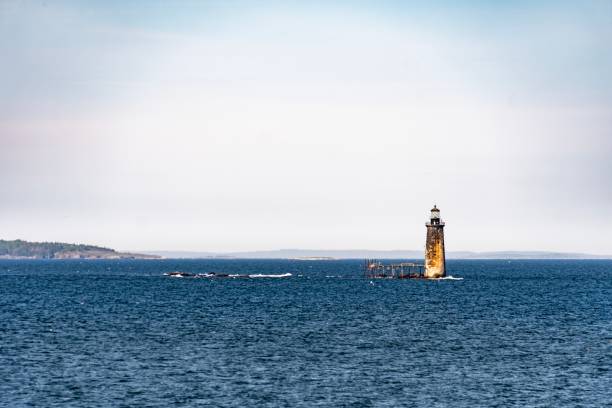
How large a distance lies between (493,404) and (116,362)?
85.1ft

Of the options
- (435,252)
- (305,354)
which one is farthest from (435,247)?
(305,354)

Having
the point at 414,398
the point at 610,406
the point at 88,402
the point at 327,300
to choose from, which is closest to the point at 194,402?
the point at 88,402

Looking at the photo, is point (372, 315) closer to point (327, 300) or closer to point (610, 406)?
point (327, 300)

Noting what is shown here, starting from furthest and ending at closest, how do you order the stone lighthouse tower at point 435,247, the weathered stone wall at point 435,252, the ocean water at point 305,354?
the weathered stone wall at point 435,252, the stone lighthouse tower at point 435,247, the ocean water at point 305,354

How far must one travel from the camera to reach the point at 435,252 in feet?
510

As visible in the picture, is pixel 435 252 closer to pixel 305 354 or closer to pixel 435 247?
pixel 435 247

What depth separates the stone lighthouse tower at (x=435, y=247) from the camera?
147000 millimetres

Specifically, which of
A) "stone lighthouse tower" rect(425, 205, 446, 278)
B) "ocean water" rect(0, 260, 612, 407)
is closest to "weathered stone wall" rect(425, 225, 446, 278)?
"stone lighthouse tower" rect(425, 205, 446, 278)

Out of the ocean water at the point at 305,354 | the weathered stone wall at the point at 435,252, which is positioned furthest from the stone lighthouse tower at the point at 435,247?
the ocean water at the point at 305,354

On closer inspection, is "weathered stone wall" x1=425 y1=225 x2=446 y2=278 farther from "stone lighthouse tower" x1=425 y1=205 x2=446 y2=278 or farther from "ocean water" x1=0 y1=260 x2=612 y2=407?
"ocean water" x1=0 y1=260 x2=612 y2=407

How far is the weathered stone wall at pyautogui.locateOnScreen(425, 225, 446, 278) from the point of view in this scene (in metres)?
149

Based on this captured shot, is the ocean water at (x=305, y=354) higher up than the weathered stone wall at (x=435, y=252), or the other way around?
the weathered stone wall at (x=435, y=252)

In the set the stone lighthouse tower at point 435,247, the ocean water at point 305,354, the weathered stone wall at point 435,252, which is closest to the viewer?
the ocean water at point 305,354

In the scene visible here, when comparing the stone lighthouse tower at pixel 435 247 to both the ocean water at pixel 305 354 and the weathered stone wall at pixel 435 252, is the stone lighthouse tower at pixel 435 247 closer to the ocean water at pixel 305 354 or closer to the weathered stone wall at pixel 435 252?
the weathered stone wall at pixel 435 252
